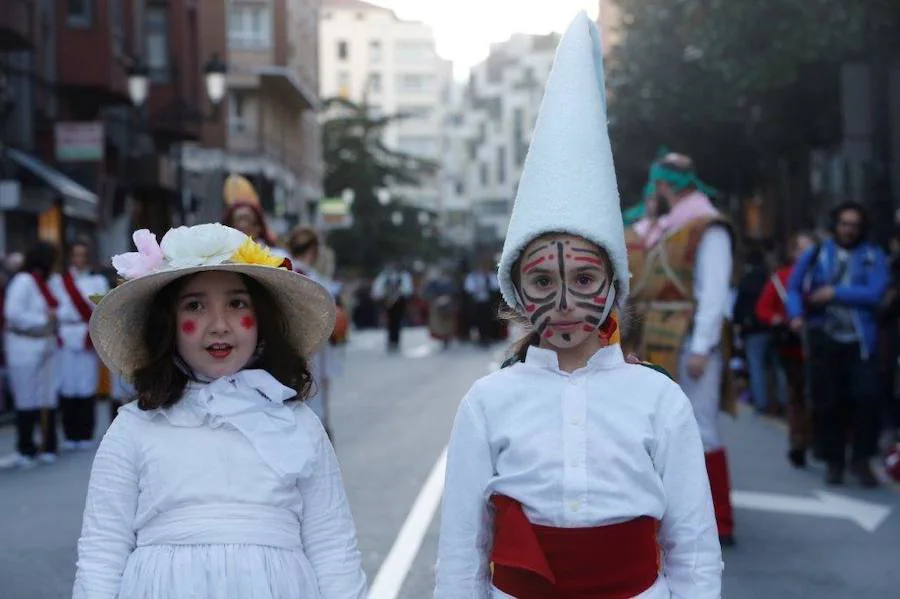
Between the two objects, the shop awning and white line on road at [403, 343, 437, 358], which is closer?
the shop awning

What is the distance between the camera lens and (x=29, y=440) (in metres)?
14.0

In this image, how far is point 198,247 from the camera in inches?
157

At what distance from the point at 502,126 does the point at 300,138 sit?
216 feet

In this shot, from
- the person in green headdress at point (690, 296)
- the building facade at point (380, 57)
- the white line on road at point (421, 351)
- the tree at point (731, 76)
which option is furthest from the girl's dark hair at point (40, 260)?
the building facade at point (380, 57)

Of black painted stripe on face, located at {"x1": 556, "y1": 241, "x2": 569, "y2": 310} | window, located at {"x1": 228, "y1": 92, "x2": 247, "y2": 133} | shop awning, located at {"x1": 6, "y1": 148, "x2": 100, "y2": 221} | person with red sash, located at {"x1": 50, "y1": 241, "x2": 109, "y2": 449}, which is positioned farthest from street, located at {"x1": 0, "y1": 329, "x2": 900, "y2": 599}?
window, located at {"x1": 228, "y1": 92, "x2": 247, "y2": 133}

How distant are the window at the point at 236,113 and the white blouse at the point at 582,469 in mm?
59307

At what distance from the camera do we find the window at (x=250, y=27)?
218 feet

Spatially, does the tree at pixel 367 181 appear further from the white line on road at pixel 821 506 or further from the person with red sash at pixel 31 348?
the white line on road at pixel 821 506

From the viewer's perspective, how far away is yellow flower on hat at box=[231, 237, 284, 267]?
401 centimetres

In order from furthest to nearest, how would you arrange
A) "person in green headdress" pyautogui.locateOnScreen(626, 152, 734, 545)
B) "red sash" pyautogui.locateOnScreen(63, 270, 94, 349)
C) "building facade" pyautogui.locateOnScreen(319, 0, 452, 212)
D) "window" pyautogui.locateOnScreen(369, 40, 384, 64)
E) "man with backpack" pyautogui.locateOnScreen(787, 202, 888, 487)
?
"window" pyautogui.locateOnScreen(369, 40, 384, 64)
"building facade" pyautogui.locateOnScreen(319, 0, 452, 212)
"red sash" pyautogui.locateOnScreen(63, 270, 94, 349)
"man with backpack" pyautogui.locateOnScreen(787, 202, 888, 487)
"person in green headdress" pyautogui.locateOnScreen(626, 152, 734, 545)

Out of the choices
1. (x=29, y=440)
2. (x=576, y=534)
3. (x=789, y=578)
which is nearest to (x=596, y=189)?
(x=576, y=534)

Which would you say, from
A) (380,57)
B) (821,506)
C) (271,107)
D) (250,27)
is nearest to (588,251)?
(821,506)

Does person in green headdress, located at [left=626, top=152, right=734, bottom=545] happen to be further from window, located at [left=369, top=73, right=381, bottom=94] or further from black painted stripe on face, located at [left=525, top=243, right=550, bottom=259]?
window, located at [left=369, top=73, right=381, bottom=94]

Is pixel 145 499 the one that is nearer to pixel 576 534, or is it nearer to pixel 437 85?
pixel 576 534
